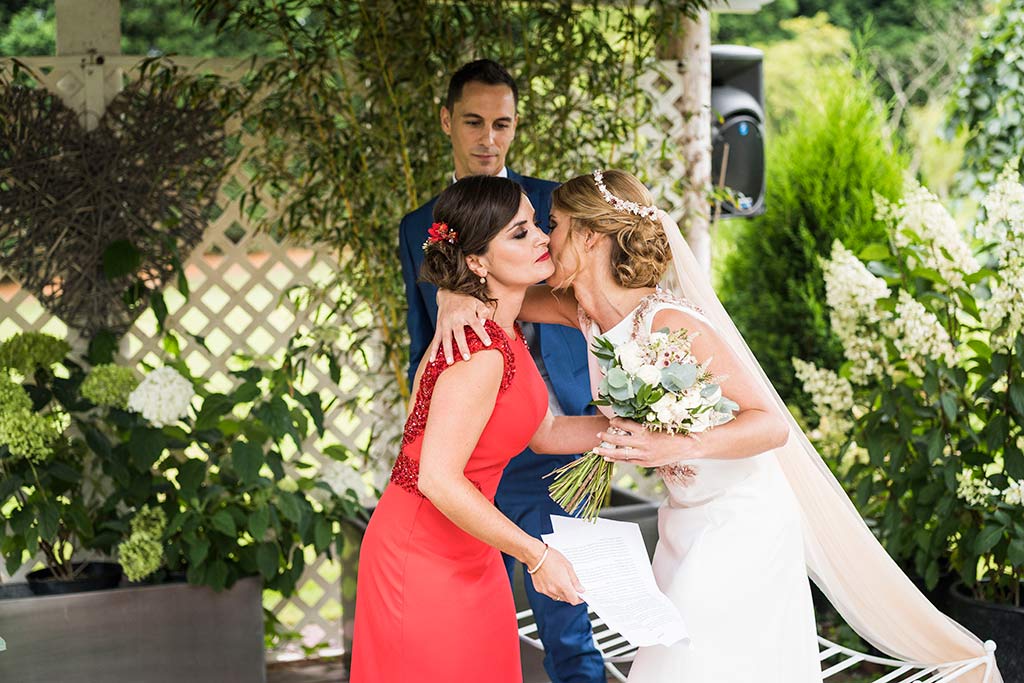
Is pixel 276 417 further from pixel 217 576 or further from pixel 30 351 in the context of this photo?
pixel 30 351

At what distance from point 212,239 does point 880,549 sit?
2.59 meters

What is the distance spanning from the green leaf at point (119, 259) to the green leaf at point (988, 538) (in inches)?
114

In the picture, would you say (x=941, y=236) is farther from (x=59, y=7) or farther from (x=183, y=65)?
(x=59, y=7)

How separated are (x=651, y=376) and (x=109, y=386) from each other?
228 centimetres

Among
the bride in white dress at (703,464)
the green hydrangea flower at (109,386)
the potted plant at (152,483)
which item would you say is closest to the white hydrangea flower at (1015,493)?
the bride in white dress at (703,464)

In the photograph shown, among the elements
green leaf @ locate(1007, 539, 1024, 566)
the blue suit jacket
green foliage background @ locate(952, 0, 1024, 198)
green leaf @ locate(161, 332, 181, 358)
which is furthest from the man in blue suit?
green foliage background @ locate(952, 0, 1024, 198)

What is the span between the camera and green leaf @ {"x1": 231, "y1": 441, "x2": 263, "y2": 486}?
3.59m

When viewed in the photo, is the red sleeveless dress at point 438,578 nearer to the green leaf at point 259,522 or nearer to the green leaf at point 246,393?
the green leaf at point 259,522

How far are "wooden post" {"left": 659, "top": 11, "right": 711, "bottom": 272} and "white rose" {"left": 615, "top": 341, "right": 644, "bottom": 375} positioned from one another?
2550 mm

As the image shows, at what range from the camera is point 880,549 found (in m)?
2.73

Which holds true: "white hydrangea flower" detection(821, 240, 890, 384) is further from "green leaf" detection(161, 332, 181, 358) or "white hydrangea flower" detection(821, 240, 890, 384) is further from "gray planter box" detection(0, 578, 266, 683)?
"green leaf" detection(161, 332, 181, 358)

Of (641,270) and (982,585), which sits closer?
(641,270)

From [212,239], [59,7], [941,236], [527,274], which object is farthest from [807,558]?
[59,7]

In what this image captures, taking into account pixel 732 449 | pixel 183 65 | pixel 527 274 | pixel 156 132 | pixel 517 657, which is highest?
pixel 183 65
